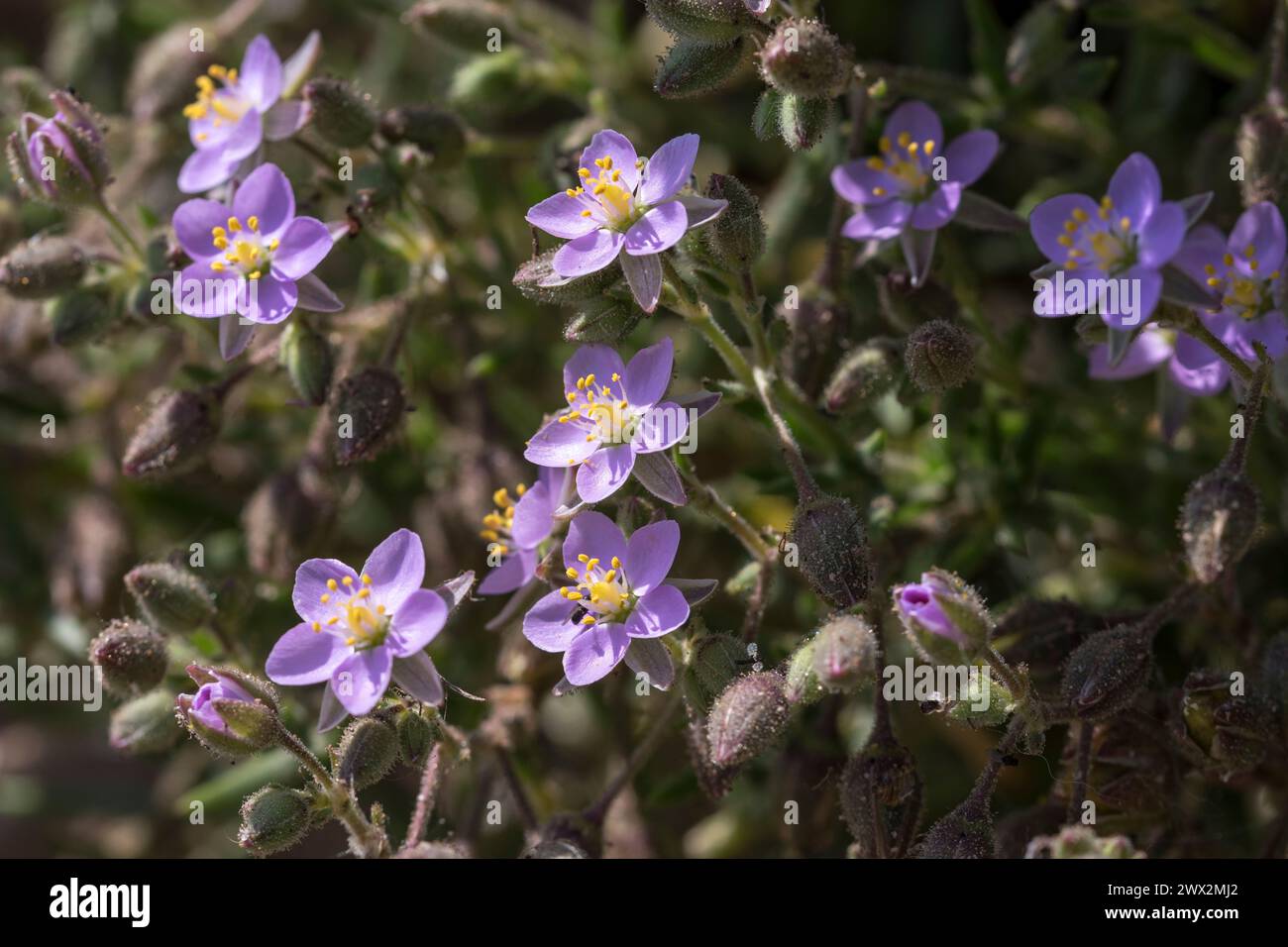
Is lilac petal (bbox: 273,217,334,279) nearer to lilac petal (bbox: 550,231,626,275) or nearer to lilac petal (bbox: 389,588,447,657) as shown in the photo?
lilac petal (bbox: 550,231,626,275)

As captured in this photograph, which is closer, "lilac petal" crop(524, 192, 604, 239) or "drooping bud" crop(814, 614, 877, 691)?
"drooping bud" crop(814, 614, 877, 691)

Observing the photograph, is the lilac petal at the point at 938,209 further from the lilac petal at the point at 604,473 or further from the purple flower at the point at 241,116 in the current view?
the purple flower at the point at 241,116

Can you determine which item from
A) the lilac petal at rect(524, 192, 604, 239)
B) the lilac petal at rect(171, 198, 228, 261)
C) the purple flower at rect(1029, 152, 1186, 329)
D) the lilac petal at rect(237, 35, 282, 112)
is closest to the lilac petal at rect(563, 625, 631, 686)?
the lilac petal at rect(524, 192, 604, 239)

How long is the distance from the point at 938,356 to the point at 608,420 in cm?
68

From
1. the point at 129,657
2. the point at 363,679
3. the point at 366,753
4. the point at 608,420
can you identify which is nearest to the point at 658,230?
the point at 608,420

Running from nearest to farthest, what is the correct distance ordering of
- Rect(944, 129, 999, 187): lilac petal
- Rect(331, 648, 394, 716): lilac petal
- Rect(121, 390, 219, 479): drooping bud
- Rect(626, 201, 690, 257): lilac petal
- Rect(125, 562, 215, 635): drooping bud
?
Rect(331, 648, 394, 716): lilac petal → Rect(626, 201, 690, 257): lilac petal → Rect(125, 562, 215, 635): drooping bud → Rect(944, 129, 999, 187): lilac petal → Rect(121, 390, 219, 479): drooping bud

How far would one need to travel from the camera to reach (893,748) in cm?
268

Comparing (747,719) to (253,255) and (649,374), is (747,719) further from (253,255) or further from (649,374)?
(253,255)

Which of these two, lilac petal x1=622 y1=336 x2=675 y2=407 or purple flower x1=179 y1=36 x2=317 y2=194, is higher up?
purple flower x1=179 y1=36 x2=317 y2=194

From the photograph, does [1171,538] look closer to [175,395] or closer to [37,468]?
[175,395]

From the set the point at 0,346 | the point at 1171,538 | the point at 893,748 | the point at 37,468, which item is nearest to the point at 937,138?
the point at 1171,538

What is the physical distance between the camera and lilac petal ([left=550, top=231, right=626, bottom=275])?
2.70 m

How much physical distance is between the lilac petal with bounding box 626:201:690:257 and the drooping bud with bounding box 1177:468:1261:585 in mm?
1144

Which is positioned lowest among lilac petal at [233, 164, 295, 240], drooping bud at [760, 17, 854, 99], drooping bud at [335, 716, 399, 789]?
drooping bud at [335, 716, 399, 789]
